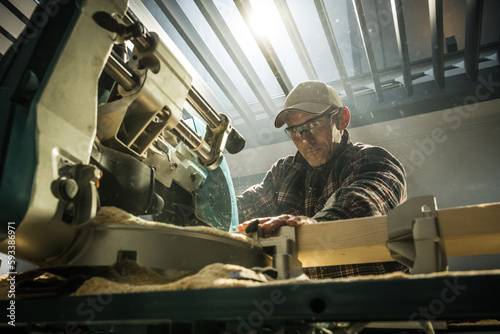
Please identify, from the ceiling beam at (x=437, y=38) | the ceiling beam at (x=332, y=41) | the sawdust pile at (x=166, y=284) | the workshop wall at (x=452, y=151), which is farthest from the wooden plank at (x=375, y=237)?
the workshop wall at (x=452, y=151)

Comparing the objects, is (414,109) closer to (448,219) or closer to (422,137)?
(422,137)

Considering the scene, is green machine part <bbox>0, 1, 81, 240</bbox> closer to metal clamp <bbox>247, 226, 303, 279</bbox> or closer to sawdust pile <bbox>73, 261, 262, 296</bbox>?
sawdust pile <bbox>73, 261, 262, 296</bbox>

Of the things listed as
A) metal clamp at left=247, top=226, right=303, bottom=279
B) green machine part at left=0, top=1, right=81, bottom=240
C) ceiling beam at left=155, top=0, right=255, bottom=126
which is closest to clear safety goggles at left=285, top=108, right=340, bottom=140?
ceiling beam at left=155, top=0, right=255, bottom=126

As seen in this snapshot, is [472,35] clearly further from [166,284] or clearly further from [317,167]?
[166,284]

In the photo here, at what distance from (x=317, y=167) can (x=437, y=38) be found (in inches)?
52.6

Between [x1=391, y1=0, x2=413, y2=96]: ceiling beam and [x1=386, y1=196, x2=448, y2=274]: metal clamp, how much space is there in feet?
6.42

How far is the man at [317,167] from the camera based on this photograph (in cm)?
193

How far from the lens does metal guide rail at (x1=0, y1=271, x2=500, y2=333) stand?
411mm

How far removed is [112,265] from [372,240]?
60cm

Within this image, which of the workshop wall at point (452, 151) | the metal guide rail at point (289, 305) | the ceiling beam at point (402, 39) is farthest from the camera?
the workshop wall at point (452, 151)

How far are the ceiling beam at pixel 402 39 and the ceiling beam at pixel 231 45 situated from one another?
1.09m

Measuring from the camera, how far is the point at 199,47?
8.44 ft

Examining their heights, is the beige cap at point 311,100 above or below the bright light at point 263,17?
below

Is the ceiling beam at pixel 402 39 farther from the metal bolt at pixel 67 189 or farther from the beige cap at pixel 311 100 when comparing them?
the metal bolt at pixel 67 189
